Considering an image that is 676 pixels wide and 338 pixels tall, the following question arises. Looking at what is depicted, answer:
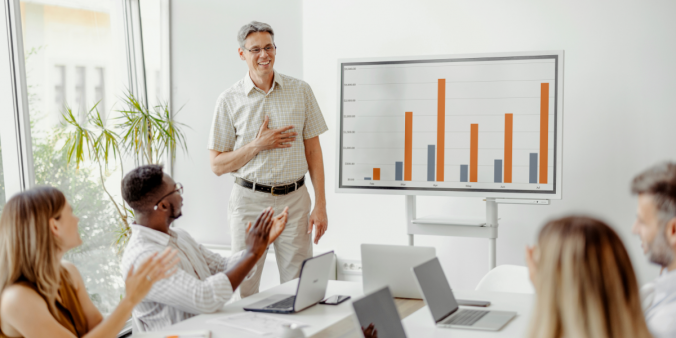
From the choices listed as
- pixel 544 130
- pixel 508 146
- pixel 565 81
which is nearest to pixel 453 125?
pixel 508 146

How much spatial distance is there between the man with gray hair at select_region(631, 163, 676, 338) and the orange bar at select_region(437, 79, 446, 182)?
6.22 ft

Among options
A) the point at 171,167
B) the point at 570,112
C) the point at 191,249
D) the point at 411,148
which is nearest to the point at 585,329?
the point at 191,249

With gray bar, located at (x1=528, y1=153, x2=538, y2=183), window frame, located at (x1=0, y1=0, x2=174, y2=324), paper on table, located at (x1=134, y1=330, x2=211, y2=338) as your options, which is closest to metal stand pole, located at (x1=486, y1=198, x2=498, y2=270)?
gray bar, located at (x1=528, y1=153, x2=538, y2=183)

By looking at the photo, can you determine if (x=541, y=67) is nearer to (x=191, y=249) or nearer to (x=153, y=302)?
(x=191, y=249)

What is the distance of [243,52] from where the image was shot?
315cm

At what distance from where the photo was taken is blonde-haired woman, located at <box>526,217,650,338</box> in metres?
1.00

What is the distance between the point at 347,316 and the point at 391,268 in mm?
338

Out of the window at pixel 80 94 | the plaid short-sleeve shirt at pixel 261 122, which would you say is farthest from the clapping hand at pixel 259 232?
the window at pixel 80 94

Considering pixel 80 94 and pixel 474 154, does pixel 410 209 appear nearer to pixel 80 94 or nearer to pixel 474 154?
pixel 474 154

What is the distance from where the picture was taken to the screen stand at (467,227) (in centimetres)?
338

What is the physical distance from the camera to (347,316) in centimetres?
203

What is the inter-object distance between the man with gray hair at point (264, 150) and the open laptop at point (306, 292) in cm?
89

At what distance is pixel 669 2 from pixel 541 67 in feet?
3.19

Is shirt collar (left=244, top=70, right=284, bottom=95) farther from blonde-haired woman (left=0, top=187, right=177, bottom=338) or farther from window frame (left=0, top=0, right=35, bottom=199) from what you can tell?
blonde-haired woman (left=0, top=187, right=177, bottom=338)
